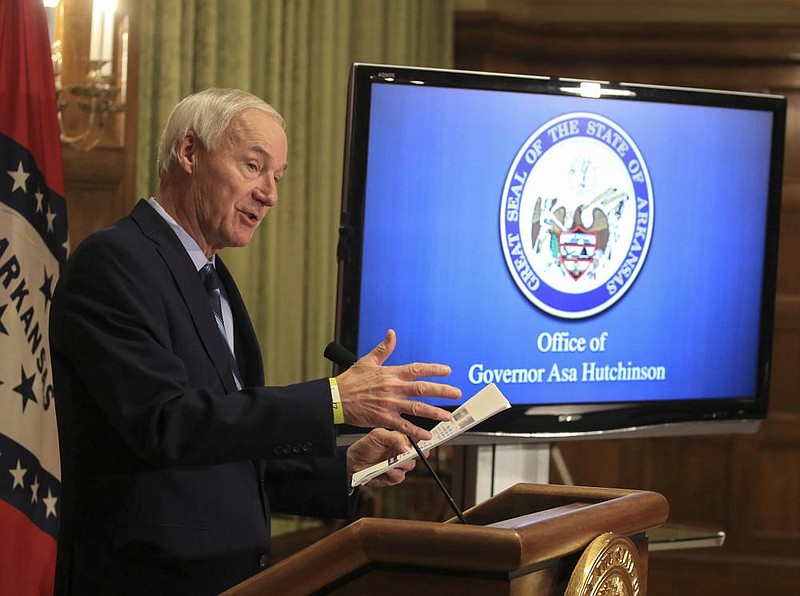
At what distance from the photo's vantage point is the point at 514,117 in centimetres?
326

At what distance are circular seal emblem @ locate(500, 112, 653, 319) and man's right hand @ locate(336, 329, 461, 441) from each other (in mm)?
1445

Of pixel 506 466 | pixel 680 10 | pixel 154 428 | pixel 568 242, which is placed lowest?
pixel 506 466

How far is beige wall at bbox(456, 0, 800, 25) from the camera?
5844 mm

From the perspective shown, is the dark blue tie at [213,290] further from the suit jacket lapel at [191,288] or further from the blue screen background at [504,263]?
the blue screen background at [504,263]

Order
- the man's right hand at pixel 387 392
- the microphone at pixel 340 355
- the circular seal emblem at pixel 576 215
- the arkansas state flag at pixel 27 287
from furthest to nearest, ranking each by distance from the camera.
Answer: the circular seal emblem at pixel 576 215 → the arkansas state flag at pixel 27 287 → the microphone at pixel 340 355 → the man's right hand at pixel 387 392

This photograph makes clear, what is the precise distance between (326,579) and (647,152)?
227 centimetres

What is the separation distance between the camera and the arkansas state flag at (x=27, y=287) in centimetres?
293

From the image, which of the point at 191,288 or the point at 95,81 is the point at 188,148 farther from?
the point at 95,81

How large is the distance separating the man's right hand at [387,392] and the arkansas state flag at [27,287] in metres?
1.36

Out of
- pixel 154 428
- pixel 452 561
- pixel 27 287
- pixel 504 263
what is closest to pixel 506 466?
pixel 504 263

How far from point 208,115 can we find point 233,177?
0.12 metres

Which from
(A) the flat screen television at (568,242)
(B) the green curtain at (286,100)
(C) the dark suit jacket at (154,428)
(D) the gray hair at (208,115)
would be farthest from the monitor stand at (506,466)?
(D) the gray hair at (208,115)

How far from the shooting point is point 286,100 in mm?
4281

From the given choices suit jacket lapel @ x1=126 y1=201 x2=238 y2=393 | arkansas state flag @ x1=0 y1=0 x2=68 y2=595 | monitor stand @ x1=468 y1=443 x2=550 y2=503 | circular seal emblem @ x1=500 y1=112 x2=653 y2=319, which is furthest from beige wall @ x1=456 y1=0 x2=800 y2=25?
suit jacket lapel @ x1=126 y1=201 x2=238 y2=393
